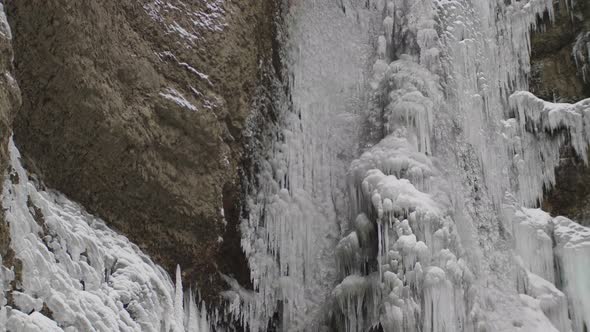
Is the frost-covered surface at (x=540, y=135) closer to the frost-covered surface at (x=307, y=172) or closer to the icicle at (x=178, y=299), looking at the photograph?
the frost-covered surface at (x=307, y=172)

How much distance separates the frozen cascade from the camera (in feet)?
23.6

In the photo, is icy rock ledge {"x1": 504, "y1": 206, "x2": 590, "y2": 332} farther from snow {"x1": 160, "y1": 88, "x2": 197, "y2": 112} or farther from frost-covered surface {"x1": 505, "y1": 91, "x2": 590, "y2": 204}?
snow {"x1": 160, "y1": 88, "x2": 197, "y2": 112}

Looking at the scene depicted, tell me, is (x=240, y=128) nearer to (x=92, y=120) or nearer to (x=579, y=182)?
(x=92, y=120)

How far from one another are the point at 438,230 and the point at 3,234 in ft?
12.8

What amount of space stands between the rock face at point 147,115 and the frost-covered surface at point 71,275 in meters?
0.33

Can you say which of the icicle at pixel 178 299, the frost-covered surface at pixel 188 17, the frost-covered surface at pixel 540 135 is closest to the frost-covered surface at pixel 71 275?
the icicle at pixel 178 299

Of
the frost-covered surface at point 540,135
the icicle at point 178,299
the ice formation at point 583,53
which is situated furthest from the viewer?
the ice formation at point 583,53

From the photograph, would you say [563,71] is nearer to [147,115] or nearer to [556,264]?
[556,264]

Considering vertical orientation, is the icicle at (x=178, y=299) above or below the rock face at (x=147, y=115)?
below

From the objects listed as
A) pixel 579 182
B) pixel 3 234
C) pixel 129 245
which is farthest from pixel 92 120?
pixel 579 182

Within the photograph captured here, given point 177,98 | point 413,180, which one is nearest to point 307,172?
point 413,180

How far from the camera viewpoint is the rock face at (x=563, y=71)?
8.79 m

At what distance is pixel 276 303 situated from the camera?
7715mm

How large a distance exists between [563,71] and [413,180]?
9.30ft
